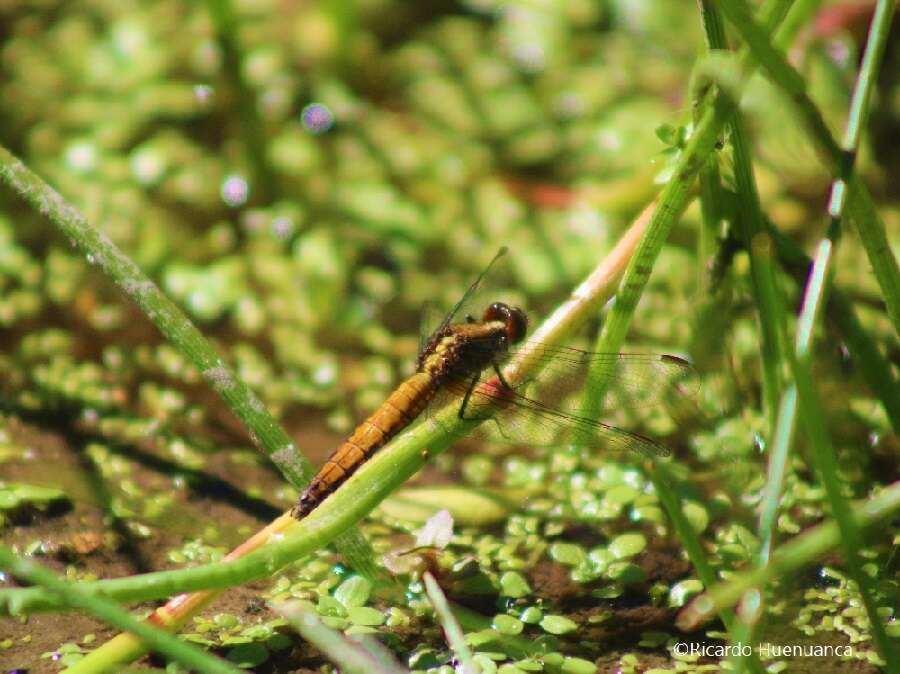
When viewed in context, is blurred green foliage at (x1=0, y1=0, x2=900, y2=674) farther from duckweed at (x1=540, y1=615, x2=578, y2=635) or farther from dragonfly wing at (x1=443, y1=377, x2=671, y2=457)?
dragonfly wing at (x1=443, y1=377, x2=671, y2=457)

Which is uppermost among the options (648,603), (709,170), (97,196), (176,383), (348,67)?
(348,67)

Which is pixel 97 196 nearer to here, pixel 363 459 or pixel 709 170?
pixel 363 459

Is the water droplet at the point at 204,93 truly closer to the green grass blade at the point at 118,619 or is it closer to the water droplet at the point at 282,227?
the water droplet at the point at 282,227

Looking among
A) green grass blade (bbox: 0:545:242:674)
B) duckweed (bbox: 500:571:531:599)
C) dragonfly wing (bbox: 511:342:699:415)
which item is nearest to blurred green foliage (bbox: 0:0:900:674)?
duckweed (bbox: 500:571:531:599)

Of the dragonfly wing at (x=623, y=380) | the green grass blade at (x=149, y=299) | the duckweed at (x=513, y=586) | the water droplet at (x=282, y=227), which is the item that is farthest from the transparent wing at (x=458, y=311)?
the water droplet at (x=282, y=227)

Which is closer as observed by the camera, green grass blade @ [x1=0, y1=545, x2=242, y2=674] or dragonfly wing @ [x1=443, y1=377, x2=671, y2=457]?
green grass blade @ [x1=0, y1=545, x2=242, y2=674]

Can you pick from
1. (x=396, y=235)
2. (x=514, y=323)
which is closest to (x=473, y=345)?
(x=514, y=323)

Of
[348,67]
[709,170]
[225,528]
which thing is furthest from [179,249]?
[709,170]
